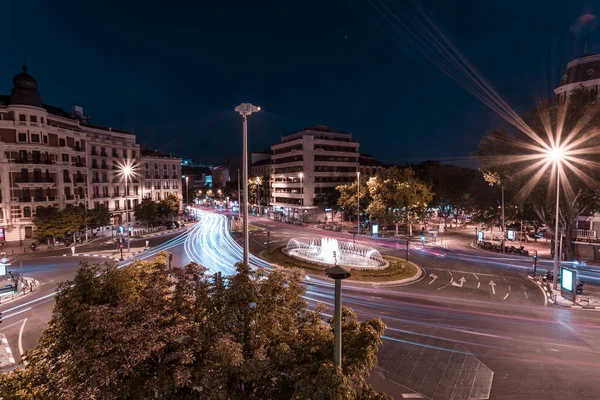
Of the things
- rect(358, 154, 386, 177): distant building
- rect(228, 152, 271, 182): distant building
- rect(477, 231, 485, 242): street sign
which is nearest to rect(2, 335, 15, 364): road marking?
rect(477, 231, 485, 242): street sign

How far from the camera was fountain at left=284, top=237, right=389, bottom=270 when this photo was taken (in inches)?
1309

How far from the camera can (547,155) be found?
2964cm

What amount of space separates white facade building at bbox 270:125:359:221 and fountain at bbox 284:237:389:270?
3397 cm

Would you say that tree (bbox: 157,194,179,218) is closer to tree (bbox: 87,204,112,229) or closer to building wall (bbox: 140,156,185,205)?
building wall (bbox: 140,156,185,205)

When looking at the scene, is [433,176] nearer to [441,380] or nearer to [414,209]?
[414,209]

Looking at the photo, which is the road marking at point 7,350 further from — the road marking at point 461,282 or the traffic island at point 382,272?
the road marking at point 461,282

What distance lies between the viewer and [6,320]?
20469 millimetres

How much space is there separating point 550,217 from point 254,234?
43270 millimetres

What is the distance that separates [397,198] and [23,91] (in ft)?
192

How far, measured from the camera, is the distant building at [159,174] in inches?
3041

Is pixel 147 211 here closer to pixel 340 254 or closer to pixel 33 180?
pixel 33 180

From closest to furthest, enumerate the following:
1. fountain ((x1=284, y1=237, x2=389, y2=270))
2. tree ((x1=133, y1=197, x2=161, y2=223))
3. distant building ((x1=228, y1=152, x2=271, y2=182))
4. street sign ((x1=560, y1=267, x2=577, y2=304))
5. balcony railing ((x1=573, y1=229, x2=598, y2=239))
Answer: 1. street sign ((x1=560, y1=267, x2=577, y2=304))
2. fountain ((x1=284, y1=237, x2=389, y2=270))
3. balcony railing ((x1=573, y1=229, x2=598, y2=239))
4. tree ((x1=133, y1=197, x2=161, y2=223))
5. distant building ((x1=228, y1=152, x2=271, y2=182))

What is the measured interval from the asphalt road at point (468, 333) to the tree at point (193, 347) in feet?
25.8

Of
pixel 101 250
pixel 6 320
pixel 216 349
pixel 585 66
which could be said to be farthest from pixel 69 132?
pixel 585 66
